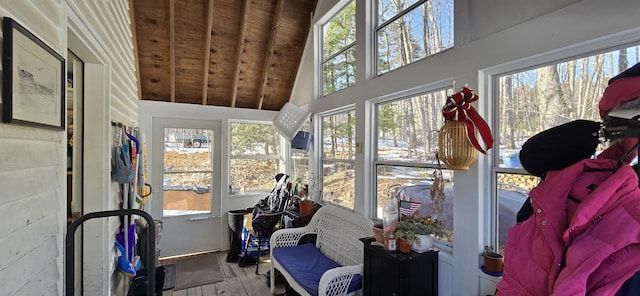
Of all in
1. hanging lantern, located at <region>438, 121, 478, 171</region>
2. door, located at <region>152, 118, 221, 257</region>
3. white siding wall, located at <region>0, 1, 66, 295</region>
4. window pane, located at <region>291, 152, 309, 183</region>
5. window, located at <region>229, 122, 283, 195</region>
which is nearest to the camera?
white siding wall, located at <region>0, 1, 66, 295</region>

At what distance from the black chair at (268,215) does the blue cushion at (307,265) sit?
67cm

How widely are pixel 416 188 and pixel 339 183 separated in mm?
1313

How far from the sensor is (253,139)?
15.9 feet

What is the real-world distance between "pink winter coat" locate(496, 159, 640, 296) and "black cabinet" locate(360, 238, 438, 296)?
928 millimetres

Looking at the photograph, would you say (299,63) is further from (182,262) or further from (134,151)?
(182,262)

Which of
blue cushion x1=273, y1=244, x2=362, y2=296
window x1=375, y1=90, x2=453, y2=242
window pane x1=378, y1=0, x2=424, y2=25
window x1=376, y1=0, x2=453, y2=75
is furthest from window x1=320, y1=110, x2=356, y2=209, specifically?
window pane x1=378, y1=0, x2=424, y2=25

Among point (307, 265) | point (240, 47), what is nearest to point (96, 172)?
point (307, 265)

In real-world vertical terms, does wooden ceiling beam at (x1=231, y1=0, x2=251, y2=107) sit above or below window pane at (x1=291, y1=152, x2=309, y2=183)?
above

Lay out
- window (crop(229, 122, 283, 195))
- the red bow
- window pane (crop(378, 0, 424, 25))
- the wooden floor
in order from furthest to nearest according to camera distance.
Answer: window (crop(229, 122, 283, 195))
the wooden floor
window pane (crop(378, 0, 424, 25))
the red bow

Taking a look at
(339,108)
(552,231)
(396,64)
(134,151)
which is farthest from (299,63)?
(552,231)

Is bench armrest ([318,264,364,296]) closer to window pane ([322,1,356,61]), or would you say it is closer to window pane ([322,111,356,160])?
window pane ([322,111,356,160])

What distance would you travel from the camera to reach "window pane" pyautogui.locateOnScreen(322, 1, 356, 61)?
135 inches

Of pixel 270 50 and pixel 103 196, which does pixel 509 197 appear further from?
pixel 270 50

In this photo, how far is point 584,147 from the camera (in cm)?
95
